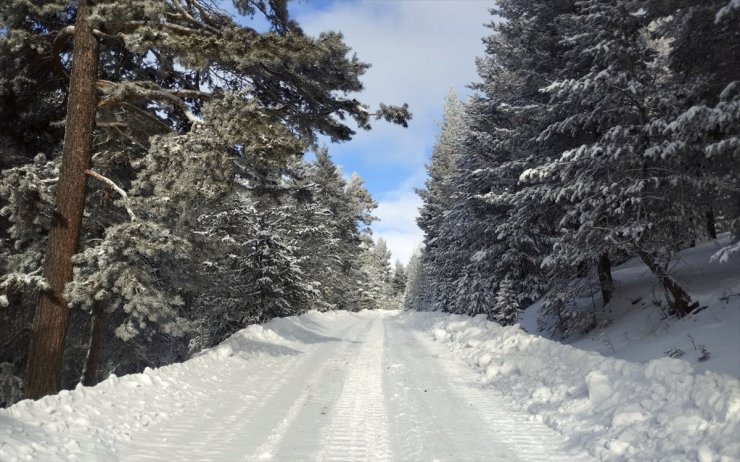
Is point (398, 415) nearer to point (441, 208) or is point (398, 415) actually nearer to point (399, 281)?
point (441, 208)

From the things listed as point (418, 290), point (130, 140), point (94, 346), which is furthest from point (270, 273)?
point (418, 290)

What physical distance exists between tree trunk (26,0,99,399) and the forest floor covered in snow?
4.42ft

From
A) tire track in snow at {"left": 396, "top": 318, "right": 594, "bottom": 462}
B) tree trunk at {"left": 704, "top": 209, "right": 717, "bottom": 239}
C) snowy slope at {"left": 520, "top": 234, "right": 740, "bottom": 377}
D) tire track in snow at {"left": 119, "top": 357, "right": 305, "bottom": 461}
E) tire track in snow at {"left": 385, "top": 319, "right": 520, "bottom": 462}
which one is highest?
tree trunk at {"left": 704, "top": 209, "right": 717, "bottom": 239}

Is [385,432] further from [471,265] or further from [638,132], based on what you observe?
[471,265]

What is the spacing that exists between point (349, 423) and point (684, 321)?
7611 millimetres

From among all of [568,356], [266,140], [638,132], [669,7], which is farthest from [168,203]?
[638,132]

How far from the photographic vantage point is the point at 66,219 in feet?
25.9

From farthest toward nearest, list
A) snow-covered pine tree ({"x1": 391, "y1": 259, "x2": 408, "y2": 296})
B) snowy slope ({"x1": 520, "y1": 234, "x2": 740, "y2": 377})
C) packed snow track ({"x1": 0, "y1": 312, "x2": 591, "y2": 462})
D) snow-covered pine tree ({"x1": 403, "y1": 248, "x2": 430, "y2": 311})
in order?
snow-covered pine tree ({"x1": 391, "y1": 259, "x2": 408, "y2": 296}) < snow-covered pine tree ({"x1": 403, "y1": 248, "x2": 430, "y2": 311}) < snowy slope ({"x1": 520, "y1": 234, "x2": 740, "y2": 377}) < packed snow track ({"x1": 0, "y1": 312, "x2": 591, "y2": 462})

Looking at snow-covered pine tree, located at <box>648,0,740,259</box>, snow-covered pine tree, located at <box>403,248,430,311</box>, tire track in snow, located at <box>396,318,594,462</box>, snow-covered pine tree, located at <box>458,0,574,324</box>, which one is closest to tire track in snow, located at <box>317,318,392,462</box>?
tire track in snow, located at <box>396,318,594,462</box>

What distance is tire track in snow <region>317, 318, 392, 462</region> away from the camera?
5188 mm

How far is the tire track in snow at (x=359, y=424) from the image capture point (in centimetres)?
519

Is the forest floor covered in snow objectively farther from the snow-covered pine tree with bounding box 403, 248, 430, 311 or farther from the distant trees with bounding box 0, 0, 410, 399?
the snow-covered pine tree with bounding box 403, 248, 430, 311

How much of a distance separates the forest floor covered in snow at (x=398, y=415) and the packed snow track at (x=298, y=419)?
0.07ft

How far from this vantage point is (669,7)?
7.24 m
